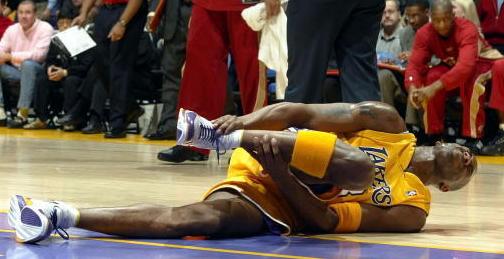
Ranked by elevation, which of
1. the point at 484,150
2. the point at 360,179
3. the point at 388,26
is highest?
the point at 360,179

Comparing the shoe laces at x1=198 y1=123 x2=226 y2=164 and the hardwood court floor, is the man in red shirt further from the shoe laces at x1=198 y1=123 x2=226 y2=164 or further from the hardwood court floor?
the shoe laces at x1=198 y1=123 x2=226 y2=164

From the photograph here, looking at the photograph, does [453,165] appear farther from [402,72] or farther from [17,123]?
[17,123]

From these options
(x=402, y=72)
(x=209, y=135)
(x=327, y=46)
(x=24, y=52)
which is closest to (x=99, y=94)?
(x=24, y=52)

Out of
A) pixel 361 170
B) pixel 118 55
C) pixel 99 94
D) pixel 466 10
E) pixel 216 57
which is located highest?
pixel 361 170

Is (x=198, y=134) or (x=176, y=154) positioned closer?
(x=198, y=134)

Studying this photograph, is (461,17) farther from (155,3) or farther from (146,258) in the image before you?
(146,258)

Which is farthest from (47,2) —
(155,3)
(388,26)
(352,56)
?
(352,56)

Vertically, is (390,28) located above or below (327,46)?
below

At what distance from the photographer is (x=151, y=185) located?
5.98 m

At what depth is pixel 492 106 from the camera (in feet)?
28.2

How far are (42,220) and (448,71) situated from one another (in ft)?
17.1

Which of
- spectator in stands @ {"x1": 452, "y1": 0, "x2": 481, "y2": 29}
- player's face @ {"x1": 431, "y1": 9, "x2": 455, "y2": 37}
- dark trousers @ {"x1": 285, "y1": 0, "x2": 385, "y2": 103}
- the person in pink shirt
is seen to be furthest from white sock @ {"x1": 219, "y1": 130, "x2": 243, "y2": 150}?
the person in pink shirt

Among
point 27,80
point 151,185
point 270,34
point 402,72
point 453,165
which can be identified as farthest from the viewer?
point 27,80

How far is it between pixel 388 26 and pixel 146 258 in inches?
254
